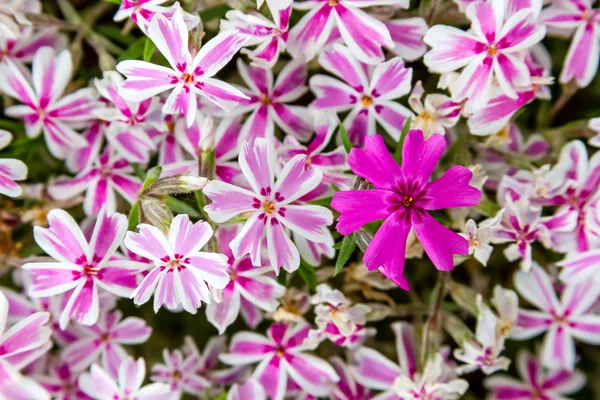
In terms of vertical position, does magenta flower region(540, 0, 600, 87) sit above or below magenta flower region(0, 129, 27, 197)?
above

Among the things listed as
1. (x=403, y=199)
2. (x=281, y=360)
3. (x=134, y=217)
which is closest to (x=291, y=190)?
(x=403, y=199)

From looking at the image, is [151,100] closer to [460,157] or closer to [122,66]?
[122,66]

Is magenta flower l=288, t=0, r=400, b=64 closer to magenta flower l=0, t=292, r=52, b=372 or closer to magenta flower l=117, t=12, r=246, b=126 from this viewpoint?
magenta flower l=117, t=12, r=246, b=126

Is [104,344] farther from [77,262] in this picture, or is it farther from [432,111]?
[432,111]

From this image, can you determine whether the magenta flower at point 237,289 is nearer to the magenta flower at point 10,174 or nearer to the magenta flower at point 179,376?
the magenta flower at point 179,376

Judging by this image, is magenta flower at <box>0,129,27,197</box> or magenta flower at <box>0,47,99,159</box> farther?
magenta flower at <box>0,47,99,159</box>

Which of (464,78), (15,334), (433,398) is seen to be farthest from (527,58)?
(15,334)

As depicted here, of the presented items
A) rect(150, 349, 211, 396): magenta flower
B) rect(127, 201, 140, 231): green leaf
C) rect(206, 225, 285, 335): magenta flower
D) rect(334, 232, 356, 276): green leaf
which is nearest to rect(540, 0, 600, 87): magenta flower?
rect(334, 232, 356, 276): green leaf
